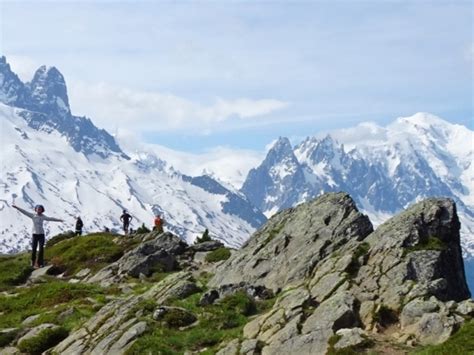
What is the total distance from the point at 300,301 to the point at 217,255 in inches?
1091

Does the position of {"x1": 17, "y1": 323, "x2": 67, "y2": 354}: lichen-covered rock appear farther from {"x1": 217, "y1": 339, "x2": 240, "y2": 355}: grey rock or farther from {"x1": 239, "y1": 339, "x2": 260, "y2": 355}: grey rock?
{"x1": 239, "y1": 339, "x2": 260, "y2": 355}: grey rock

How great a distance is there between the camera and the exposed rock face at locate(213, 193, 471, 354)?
21844 millimetres

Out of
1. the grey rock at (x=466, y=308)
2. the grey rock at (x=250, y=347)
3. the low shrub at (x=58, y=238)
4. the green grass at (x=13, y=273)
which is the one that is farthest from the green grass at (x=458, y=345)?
the low shrub at (x=58, y=238)

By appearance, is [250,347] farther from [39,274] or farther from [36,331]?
[39,274]

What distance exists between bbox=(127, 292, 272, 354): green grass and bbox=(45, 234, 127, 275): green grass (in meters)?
25.2

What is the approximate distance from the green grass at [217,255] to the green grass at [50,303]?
15.1 meters

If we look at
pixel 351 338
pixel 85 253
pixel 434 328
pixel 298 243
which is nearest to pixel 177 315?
pixel 351 338

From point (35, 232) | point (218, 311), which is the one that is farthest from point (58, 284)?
point (218, 311)

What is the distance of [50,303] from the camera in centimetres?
3419

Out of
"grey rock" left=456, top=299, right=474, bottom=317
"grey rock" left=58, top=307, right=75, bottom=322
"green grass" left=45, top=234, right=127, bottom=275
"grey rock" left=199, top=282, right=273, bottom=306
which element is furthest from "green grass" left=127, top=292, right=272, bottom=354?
"green grass" left=45, top=234, right=127, bottom=275

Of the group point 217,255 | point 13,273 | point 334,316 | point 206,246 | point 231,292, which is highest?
point 206,246

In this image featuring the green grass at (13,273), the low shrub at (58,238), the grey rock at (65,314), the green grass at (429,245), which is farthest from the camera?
the low shrub at (58,238)

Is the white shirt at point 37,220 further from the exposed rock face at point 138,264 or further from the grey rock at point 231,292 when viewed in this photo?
the grey rock at point 231,292

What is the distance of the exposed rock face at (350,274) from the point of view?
71.7ft
